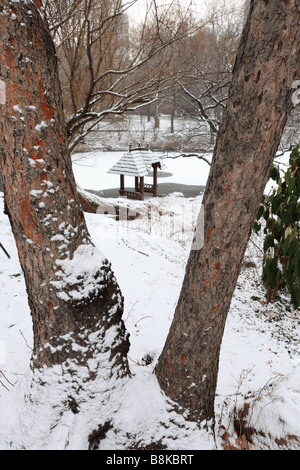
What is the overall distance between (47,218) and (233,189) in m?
0.95

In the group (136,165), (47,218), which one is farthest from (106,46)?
(136,165)

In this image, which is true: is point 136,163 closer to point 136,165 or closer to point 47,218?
point 136,165

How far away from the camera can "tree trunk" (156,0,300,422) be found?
1.04 metres

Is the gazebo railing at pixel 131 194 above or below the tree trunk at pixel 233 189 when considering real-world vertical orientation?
below

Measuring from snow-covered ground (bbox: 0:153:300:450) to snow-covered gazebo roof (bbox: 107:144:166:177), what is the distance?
4242 mm

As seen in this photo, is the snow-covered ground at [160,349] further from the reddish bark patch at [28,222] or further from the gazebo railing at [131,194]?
the gazebo railing at [131,194]

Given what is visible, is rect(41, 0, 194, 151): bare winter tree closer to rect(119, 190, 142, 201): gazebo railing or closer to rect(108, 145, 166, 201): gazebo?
rect(108, 145, 166, 201): gazebo

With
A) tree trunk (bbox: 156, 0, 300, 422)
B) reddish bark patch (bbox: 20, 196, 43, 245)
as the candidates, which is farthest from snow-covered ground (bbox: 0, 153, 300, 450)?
reddish bark patch (bbox: 20, 196, 43, 245)

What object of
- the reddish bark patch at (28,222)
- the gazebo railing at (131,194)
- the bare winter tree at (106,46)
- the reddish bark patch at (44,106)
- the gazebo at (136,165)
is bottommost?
the gazebo railing at (131,194)

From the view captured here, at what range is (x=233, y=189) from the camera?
1280mm

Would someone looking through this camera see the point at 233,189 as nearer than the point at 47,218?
Yes

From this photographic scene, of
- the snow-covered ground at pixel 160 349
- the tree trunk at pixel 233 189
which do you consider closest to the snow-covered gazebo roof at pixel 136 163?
the snow-covered ground at pixel 160 349

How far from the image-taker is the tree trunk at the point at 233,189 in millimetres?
1042
